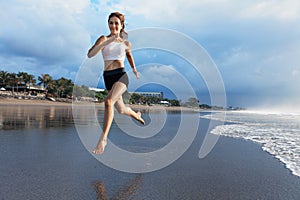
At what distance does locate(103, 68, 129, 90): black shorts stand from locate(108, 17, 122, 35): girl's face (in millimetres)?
336

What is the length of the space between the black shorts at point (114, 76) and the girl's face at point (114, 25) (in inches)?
13.2

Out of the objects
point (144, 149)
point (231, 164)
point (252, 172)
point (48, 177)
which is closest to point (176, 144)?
point (144, 149)

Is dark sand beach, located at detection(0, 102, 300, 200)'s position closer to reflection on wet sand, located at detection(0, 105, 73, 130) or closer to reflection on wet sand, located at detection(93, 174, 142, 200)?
reflection on wet sand, located at detection(93, 174, 142, 200)

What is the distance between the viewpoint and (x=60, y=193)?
4023mm

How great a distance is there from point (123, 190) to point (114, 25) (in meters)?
3.06

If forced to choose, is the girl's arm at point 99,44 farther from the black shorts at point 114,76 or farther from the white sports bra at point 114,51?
the black shorts at point 114,76

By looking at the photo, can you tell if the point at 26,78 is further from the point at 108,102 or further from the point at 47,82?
the point at 108,102

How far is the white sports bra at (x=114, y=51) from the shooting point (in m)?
2.21

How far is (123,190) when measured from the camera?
14.1 feet

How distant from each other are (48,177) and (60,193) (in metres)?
0.93

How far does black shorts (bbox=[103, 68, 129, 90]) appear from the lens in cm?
226

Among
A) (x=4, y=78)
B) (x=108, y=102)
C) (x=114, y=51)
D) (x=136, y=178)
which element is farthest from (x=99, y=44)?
(x=4, y=78)

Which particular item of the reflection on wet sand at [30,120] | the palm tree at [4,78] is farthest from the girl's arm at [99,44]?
the palm tree at [4,78]

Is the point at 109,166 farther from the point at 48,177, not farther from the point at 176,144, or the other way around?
the point at 176,144
